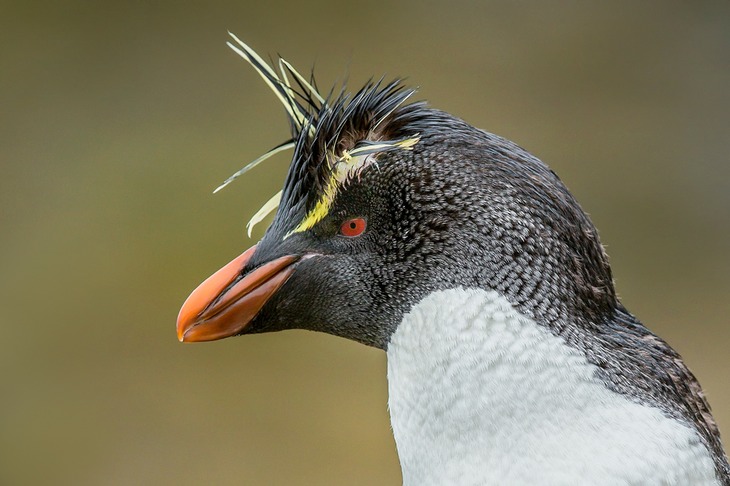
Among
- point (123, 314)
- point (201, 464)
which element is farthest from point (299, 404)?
point (123, 314)

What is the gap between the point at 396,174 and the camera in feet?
4.41

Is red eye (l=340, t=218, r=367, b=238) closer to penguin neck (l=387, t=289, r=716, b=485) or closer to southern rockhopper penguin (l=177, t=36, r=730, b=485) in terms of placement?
southern rockhopper penguin (l=177, t=36, r=730, b=485)

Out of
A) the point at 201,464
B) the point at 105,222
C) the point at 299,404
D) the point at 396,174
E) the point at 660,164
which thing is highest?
the point at 660,164

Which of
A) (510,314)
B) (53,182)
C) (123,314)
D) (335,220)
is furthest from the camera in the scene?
(53,182)

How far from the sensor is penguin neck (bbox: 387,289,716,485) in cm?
119

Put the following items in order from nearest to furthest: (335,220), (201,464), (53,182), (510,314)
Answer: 1. (510,314)
2. (335,220)
3. (201,464)
4. (53,182)

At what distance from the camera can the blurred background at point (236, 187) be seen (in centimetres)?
395

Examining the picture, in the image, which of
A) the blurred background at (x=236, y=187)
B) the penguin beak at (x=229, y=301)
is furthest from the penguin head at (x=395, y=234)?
the blurred background at (x=236, y=187)

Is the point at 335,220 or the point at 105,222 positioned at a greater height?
the point at 335,220

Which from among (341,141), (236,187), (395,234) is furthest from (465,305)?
(236,187)

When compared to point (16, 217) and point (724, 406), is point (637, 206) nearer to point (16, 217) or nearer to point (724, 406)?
point (724, 406)

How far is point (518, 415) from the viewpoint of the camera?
48.1 inches

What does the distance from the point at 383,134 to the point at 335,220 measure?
152 millimetres

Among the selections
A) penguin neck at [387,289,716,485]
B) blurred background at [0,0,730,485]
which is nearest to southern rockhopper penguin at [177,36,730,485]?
penguin neck at [387,289,716,485]
